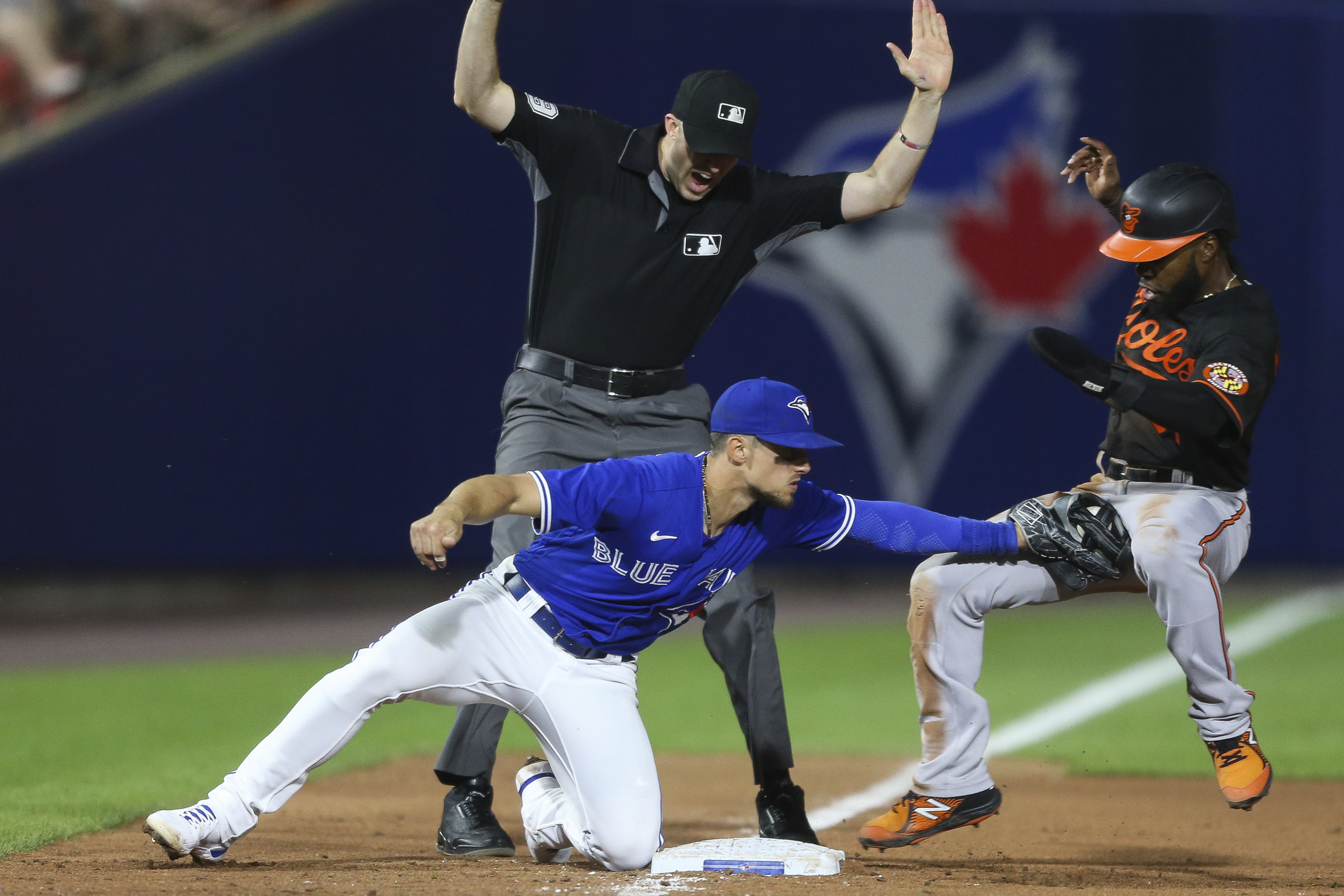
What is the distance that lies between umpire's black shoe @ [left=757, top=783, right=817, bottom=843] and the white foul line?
→ 85 cm

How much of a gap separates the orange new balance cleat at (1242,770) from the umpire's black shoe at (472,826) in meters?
2.24

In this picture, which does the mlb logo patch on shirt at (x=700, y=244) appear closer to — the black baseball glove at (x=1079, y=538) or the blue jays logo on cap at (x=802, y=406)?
the blue jays logo on cap at (x=802, y=406)

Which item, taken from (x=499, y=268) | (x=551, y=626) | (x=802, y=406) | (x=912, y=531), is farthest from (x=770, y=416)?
(x=499, y=268)

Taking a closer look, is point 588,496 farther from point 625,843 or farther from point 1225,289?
point 1225,289

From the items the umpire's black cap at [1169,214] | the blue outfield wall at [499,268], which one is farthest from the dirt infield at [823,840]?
the blue outfield wall at [499,268]

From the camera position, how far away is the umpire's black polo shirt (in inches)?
198

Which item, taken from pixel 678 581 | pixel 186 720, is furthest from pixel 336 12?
pixel 678 581

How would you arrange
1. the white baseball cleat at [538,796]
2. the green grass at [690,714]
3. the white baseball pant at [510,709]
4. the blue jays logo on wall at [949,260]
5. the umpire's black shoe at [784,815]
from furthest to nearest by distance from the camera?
the blue jays logo on wall at [949,260], the green grass at [690,714], the umpire's black shoe at [784,815], the white baseball cleat at [538,796], the white baseball pant at [510,709]

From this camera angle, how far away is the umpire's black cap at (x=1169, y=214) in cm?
465

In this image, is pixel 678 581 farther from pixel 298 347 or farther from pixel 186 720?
pixel 298 347

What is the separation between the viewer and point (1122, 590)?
16.2 ft

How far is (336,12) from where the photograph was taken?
1175 centimetres

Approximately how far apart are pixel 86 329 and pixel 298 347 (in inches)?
59.9

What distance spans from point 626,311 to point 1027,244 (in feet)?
26.9
